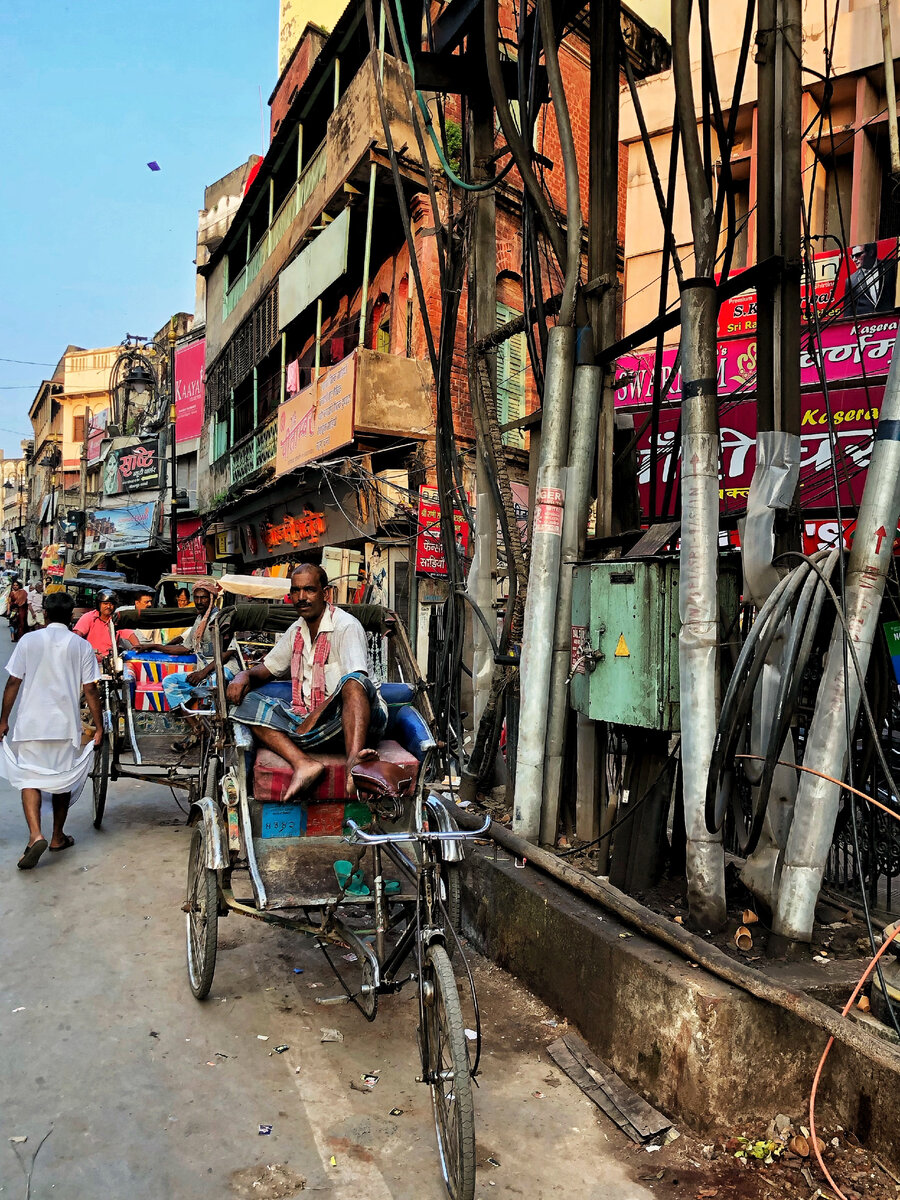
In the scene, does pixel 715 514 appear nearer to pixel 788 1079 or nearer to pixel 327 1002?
pixel 788 1079

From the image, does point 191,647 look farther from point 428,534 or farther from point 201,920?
point 428,534

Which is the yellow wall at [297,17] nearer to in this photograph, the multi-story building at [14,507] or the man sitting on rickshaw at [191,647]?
the man sitting on rickshaw at [191,647]

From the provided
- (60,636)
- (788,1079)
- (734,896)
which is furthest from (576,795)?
(60,636)

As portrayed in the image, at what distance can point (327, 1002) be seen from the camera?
3689 mm

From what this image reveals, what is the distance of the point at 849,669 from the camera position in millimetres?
3312

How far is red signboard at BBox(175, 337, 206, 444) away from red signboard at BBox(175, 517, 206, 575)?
3.01 m

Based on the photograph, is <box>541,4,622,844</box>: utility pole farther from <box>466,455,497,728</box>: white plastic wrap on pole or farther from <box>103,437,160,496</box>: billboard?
<box>103,437,160,496</box>: billboard

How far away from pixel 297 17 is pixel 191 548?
15.5 m

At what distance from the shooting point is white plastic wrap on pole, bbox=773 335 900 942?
10.9ft

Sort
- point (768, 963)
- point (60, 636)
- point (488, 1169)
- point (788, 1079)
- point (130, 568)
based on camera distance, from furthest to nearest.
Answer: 1. point (130, 568)
2. point (60, 636)
3. point (768, 963)
4. point (788, 1079)
5. point (488, 1169)

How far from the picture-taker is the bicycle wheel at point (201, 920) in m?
3.87

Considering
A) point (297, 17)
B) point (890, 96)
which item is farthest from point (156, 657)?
point (297, 17)

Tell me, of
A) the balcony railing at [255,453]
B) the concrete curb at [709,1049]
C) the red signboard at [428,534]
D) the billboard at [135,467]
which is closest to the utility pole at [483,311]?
the concrete curb at [709,1049]

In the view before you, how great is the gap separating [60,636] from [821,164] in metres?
10.6
